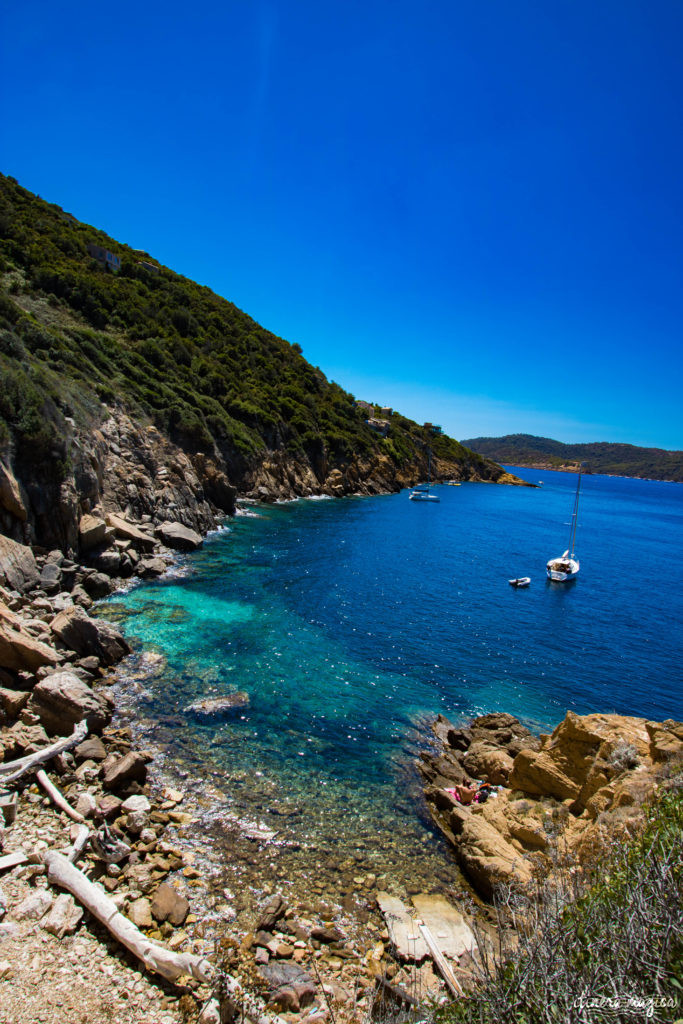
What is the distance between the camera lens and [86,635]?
1627 cm

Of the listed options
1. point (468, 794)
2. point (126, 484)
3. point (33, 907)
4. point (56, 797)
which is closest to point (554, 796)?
point (468, 794)

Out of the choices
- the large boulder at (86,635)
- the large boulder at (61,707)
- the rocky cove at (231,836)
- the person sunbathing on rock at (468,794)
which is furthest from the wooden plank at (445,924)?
the large boulder at (86,635)

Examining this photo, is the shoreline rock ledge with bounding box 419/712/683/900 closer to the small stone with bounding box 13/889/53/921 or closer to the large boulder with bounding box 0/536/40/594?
the small stone with bounding box 13/889/53/921

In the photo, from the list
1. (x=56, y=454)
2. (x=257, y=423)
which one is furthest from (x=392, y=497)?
(x=56, y=454)

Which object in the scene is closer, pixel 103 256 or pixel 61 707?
pixel 61 707

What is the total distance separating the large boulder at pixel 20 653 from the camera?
13008 mm

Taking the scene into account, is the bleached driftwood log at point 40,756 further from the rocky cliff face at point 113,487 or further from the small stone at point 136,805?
the rocky cliff face at point 113,487

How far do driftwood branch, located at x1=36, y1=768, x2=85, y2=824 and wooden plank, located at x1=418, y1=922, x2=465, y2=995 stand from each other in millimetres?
6693

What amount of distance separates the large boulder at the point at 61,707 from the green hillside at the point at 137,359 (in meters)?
12.5

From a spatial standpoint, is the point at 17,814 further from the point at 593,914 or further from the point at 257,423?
the point at 257,423

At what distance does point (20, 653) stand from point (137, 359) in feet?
123

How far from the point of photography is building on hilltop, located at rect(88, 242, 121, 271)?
56.1 metres

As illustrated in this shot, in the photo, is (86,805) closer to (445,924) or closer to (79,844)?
(79,844)

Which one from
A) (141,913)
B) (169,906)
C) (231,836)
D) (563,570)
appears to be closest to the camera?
(141,913)
